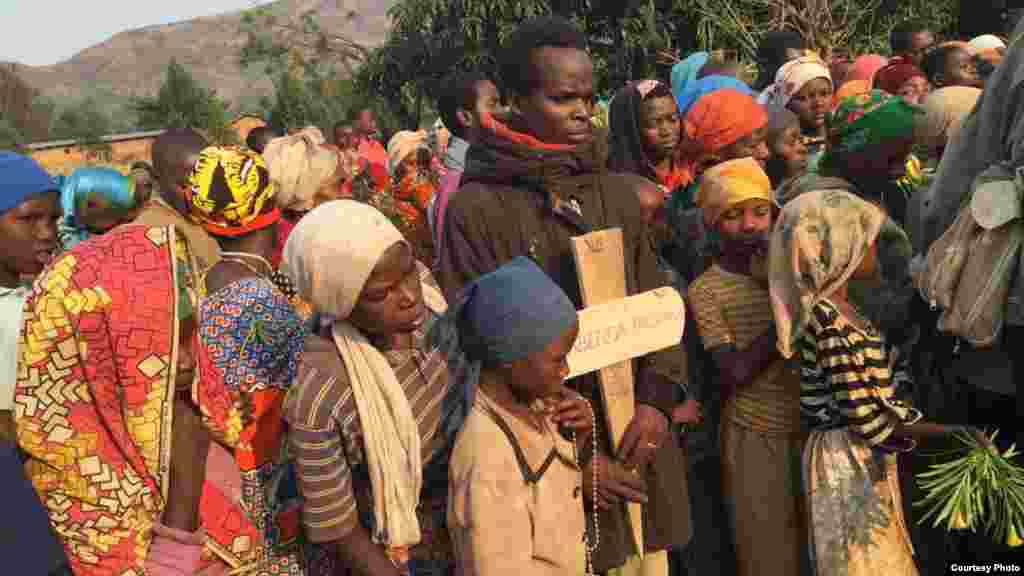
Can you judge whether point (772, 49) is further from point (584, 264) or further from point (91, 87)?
point (91, 87)

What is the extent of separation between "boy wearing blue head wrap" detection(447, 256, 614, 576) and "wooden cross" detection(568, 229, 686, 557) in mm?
185

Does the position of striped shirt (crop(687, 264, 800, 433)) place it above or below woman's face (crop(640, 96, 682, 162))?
below

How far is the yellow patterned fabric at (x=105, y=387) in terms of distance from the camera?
7.39 feet

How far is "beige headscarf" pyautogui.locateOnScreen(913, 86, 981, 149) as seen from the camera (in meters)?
4.39

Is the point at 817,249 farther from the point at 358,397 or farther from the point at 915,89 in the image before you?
the point at 915,89

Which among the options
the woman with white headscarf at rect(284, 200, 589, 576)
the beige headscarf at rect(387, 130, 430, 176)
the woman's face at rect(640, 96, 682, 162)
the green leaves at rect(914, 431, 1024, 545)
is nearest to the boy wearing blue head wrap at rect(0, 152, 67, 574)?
the woman with white headscarf at rect(284, 200, 589, 576)

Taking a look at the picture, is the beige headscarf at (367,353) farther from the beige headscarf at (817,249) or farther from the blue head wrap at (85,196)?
the blue head wrap at (85,196)

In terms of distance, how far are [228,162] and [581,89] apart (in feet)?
4.62

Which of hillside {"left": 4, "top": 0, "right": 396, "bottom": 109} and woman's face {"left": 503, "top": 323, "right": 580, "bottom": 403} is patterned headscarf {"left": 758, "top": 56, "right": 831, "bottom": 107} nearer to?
woman's face {"left": 503, "top": 323, "right": 580, "bottom": 403}

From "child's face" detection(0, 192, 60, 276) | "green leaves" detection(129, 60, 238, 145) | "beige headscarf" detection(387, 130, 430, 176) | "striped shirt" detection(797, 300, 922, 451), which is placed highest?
"child's face" detection(0, 192, 60, 276)

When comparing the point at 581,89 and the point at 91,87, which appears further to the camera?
the point at 91,87

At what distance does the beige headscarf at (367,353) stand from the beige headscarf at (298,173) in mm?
2403

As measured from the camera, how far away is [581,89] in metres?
2.87

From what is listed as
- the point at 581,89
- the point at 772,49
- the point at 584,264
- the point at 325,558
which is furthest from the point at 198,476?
the point at 772,49
